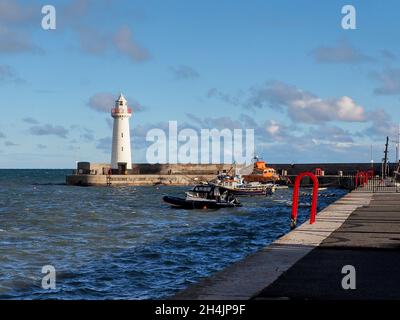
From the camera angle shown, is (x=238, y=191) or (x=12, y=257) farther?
Result: (x=238, y=191)

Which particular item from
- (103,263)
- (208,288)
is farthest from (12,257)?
(208,288)

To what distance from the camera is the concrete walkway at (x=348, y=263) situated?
10250 mm

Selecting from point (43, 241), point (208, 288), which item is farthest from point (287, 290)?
point (43, 241)

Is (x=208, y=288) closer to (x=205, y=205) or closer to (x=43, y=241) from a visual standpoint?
(x=43, y=241)

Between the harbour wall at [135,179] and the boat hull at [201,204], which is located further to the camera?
the harbour wall at [135,179]

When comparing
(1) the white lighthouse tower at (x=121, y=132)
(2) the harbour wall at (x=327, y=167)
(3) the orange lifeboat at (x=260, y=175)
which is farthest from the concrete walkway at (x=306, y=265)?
(2) the harbour wall at (x=327, y=167)

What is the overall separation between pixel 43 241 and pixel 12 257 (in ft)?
18.3

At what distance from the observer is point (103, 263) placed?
74.1 ft

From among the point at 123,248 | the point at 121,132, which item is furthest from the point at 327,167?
the point at 123,248

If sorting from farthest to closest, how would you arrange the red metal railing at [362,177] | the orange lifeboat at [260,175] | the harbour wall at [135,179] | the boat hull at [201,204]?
1. the harbour wall at [135,179]
2. the orange lifeboat at [260,175]
3. the red metal railing at [362,177]
4. the boat hull at [201,204]

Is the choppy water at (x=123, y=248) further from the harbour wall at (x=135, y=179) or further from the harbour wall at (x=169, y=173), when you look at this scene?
the harbour wall at (x=135, y=179)
